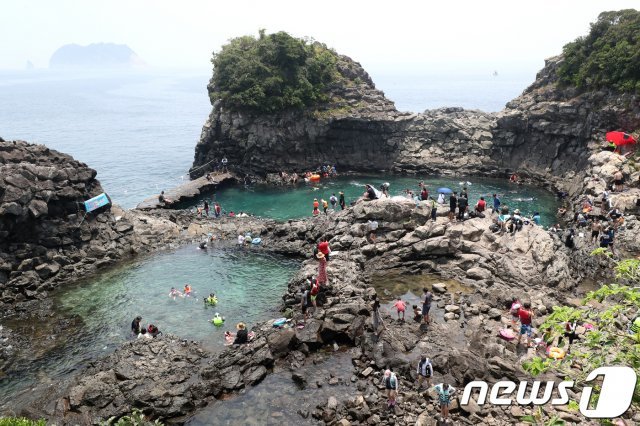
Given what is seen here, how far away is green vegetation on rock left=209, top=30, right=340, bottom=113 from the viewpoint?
7056cm

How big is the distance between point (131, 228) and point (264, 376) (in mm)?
27509

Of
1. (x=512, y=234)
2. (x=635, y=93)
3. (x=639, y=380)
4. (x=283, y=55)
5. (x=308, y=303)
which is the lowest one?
(x=308, y=303)

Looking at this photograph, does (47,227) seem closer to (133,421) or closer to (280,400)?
(133,421)

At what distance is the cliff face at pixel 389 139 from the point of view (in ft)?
223

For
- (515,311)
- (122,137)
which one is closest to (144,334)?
(515,311)

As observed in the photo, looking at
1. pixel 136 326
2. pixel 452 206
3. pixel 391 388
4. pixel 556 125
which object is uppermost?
pixel 556 125

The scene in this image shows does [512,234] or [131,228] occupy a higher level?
[512,234]

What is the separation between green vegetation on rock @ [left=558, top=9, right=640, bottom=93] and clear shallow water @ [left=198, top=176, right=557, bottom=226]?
1562 cm

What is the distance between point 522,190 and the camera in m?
64.0

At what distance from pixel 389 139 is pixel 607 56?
3096 cm

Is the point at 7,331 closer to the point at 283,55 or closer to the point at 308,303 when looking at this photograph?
the point at 308,303

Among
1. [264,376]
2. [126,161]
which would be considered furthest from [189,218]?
[126,161]

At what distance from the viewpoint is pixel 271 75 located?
7212 cm

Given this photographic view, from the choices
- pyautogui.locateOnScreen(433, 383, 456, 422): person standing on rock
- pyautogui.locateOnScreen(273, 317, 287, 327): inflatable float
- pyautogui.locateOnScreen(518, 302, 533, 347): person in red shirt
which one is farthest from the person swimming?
pyautogui.locateOnScreen(518, 302, 533, 347): person in red shirt
